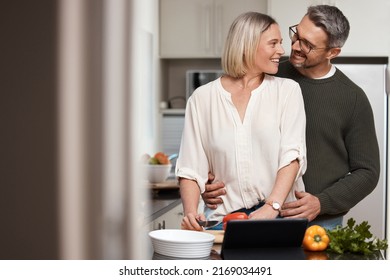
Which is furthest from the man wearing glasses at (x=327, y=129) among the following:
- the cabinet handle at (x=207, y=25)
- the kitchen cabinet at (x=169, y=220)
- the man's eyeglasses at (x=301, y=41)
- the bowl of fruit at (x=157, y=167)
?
the bowl of fruit at (x=157, y=167)

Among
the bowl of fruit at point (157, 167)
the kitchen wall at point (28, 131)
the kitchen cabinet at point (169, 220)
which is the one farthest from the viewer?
the bowl of fruit at point (157, 167)

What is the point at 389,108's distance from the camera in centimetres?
158

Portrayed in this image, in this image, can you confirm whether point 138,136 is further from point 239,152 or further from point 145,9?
point 239,152

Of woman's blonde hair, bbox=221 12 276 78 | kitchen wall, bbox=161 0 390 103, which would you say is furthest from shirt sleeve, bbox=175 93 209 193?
kitchen wall, bbox=161 0 390 103

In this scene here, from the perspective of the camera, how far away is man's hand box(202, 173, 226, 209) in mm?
1434

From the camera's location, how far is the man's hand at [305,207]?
4.68 feet

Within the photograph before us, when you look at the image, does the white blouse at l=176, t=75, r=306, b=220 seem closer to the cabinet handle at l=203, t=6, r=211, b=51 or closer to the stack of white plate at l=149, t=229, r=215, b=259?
the stack of white plate at l=149, t=229, r=215, b=259

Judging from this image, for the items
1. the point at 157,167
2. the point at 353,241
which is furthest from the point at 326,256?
the point at 157,167

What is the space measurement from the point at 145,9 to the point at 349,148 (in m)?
0.70

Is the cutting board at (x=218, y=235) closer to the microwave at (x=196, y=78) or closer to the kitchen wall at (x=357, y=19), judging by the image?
the kitchen wall at (x=357, y=19)

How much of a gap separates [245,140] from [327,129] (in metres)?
0.16

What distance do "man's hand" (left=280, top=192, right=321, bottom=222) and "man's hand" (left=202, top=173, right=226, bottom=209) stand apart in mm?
117

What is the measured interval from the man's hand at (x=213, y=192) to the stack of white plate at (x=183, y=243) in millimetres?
125

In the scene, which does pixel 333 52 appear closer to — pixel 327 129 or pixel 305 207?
pixel 327 129
